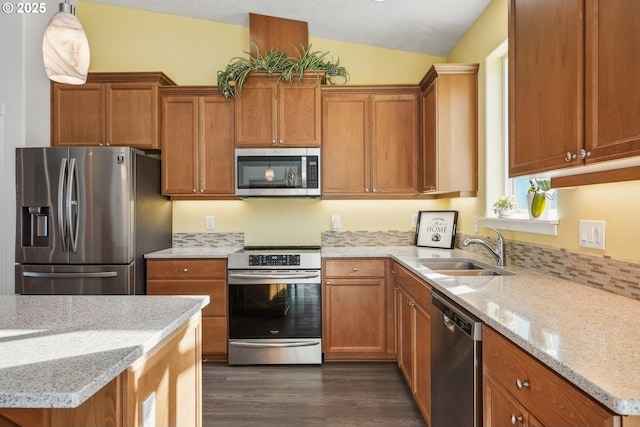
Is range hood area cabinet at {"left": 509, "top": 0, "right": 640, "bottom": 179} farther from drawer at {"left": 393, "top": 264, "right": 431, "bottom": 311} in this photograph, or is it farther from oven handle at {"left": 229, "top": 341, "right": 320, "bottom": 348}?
oven handle at {"left": 229, "top": 341, "right": 320, "bottom": 348}

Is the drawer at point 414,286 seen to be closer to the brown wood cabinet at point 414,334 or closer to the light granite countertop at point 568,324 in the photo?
the brown wood cabinet at point 414,334

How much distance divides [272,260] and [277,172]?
2.48ft

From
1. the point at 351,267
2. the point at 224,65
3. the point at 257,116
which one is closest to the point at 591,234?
the point at 351,267

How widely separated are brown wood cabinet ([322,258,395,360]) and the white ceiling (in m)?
1.94

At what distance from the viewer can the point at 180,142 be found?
3309 mm

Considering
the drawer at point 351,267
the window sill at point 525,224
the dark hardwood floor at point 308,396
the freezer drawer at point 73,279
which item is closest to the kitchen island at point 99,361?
the dark hardwood floor at point 308,396

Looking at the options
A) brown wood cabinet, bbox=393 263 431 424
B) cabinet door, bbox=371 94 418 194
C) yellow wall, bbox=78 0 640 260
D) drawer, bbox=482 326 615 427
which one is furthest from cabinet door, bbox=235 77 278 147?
drawer, bbox=482 326 615 427

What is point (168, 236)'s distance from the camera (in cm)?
355

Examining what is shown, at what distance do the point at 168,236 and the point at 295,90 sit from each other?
177 centimetres

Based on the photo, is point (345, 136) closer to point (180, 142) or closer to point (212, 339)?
point (180, 142)

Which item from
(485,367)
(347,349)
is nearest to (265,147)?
(347,349)

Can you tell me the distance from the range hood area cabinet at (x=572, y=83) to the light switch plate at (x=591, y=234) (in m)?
0.37

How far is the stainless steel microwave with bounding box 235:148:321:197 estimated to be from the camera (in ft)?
10.6

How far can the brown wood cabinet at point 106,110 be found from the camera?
319cm
